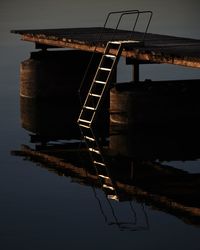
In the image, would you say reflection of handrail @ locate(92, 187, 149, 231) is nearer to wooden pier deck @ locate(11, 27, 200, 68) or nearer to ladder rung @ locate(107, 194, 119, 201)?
ladder rung @ locate(107, 194, 119, 201)

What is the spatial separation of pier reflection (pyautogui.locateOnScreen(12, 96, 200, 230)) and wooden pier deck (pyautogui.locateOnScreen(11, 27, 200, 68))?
1.54 m

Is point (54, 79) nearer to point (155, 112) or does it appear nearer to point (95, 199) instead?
point (155, 112)

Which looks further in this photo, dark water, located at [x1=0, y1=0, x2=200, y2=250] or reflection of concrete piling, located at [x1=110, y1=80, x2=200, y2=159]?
reflection of concrete piling, located at [x1=110, y1=80, x2=200, y2=159]

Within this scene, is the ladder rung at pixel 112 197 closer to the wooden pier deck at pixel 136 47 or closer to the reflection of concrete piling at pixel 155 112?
the wooden pier deck at pixel 136 47

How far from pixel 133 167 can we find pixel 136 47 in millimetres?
5191

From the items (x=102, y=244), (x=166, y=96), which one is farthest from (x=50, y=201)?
(x=166, y=96)

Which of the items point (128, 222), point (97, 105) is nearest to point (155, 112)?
point (97, 105)

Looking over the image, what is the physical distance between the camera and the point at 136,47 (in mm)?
30219

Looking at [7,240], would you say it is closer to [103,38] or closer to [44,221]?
[44,221]

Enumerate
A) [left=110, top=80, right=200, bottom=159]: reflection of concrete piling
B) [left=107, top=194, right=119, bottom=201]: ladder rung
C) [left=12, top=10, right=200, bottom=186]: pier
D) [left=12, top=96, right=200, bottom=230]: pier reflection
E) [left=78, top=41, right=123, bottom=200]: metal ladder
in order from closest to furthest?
[left=12, top=96, right=200, bottom=230]: pier reflection, [left=107, top=194, right=119, bottom=201]: ladder rung, [left=78, top=41, right=123, bottom=200]: metal ladder, [left=12, top=10, right=200, bottom=186]: pier, [left=110, top=80, right=200, bottom=159]: reflection of concrete piling

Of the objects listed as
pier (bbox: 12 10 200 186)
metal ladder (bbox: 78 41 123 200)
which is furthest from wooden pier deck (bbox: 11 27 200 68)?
metal ladder (bbox: 78 41 123 200)

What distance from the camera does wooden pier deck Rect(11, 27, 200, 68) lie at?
2848 cm

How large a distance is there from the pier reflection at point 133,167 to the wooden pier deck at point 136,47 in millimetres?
1539

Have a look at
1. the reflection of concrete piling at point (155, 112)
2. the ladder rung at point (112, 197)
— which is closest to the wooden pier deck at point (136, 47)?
the reflection of concrete piling at point (155, 112)
